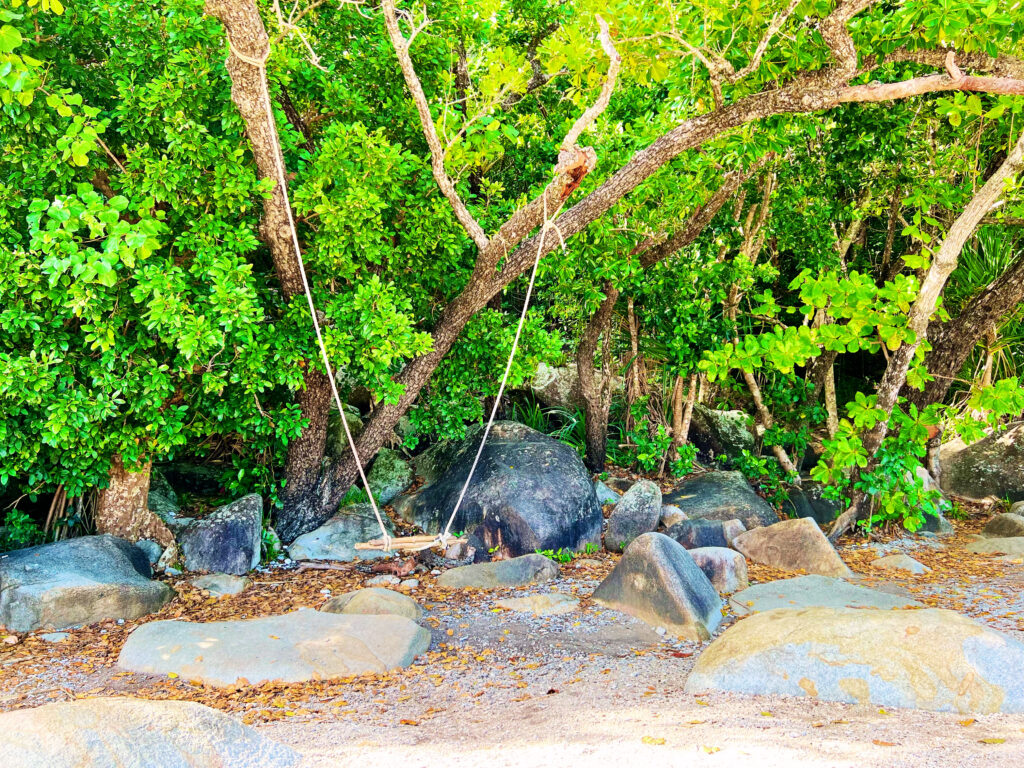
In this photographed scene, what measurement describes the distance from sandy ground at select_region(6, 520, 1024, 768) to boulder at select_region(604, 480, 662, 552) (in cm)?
105

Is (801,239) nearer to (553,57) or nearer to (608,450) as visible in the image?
(608,450)

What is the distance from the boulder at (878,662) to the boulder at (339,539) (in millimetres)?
3438

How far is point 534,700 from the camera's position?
3.75 m

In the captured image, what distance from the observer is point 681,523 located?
23.0 ft

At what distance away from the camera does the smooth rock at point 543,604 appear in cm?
527

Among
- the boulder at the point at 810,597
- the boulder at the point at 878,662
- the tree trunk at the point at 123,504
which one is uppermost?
the tree trunk at the point at 123,504

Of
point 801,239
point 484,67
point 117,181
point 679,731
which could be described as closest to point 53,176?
point 117,181

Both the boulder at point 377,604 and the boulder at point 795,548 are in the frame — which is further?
the boulder at point 795,548

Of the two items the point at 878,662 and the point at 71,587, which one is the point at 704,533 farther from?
the point at 71,587

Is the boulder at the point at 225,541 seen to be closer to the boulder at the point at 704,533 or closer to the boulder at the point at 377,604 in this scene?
the boulder at the point at 377,604

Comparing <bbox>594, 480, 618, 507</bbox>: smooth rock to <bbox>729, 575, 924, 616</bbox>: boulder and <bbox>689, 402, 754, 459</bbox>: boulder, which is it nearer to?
<bbox>689, 402, 754, 459</bbox>: boulder

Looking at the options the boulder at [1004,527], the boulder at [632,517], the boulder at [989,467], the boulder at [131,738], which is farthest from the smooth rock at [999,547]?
the boulder at [131,738]

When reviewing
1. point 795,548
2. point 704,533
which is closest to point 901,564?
point 795,548

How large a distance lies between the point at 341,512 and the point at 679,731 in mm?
4327
